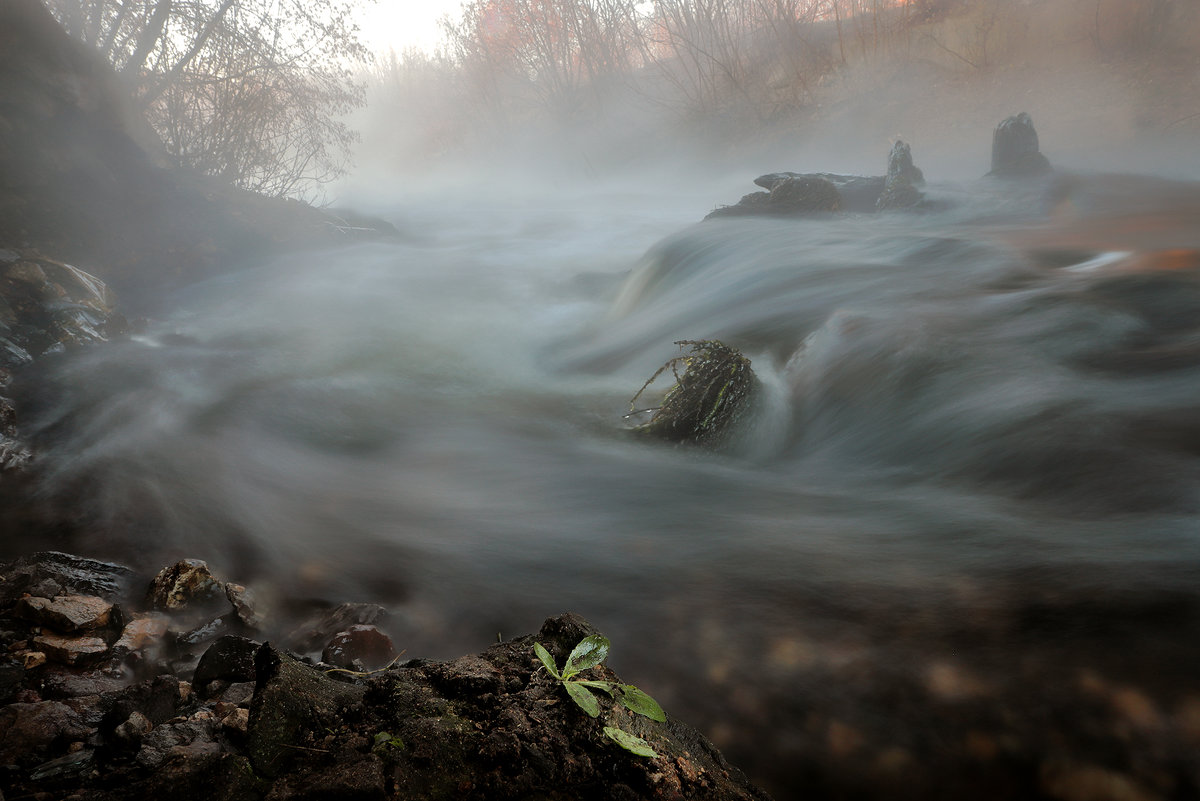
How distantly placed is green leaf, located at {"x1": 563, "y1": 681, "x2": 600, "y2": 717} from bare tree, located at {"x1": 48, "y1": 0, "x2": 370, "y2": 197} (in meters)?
11.4

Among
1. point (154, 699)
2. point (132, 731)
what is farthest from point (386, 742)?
point (154, 699)

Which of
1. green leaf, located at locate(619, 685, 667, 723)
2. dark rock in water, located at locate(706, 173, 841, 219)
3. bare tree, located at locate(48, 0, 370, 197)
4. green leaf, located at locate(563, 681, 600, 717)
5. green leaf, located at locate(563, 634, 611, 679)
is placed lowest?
green leaf, located at locate(619, 685, 667, 723)

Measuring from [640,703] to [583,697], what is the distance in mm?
136

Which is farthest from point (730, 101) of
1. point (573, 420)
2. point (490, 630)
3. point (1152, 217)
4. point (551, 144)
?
point (490, 630)

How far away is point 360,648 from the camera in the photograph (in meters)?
2.53

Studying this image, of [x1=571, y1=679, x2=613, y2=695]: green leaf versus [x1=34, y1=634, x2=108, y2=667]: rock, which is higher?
[x1=571, y1=679, x2=613, y2=695]: green leaf

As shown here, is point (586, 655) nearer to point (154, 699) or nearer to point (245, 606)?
point (154, 699)

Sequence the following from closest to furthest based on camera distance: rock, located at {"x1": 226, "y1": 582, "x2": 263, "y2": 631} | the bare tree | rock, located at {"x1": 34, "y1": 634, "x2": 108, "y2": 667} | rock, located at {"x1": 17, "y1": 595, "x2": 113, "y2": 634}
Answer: rock, located at {"x1": 34, "y1": 634, "x2": 108, "y2": 667} < rock, located at {"x1": 17, "y1": 595, "x2": 113, "y2": 634} < rock, located at {"x1": 226, "y1": 582, "x2": 263, "y2": 631} < the bare tree

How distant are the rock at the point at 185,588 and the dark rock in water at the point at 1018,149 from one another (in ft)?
41.8

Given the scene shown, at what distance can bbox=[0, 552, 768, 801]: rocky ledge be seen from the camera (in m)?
1.23

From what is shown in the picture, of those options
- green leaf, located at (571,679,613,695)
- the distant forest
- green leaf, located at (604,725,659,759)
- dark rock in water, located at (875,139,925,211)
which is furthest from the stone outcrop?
green leaf, located at (604,725,659,759)

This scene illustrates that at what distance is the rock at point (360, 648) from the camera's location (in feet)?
8.07

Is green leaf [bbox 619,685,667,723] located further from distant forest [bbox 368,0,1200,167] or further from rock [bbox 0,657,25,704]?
distant forest [bbox 368,0,1200,167]

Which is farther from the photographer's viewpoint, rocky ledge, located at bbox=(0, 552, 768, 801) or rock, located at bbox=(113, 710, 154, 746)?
rock, located at bbox=(113, 710, 154, 746)
